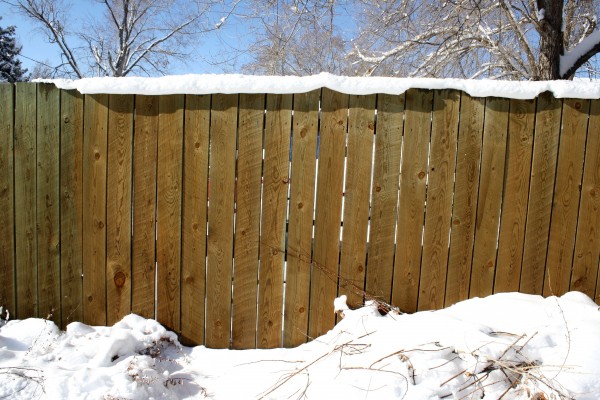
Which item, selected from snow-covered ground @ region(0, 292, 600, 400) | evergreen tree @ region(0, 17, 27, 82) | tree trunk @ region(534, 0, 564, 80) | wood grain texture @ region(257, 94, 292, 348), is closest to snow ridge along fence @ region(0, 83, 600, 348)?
wood grain texture @ region(257, 94, 292, 348)

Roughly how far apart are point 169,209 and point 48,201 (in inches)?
34.3

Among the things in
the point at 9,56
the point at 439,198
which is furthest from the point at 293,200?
the point at 9,56

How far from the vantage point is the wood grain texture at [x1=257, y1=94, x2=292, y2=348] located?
2.54 meters

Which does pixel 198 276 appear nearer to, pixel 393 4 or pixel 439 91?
pixel 439 91

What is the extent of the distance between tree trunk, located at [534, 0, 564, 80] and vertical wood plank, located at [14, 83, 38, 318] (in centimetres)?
476

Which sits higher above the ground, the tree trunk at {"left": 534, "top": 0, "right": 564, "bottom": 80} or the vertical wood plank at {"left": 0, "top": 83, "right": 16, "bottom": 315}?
the tree trunk at {"left": 534, "top": 0, "right": 564, "bottom": 80}

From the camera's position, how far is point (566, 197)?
8.60 ft

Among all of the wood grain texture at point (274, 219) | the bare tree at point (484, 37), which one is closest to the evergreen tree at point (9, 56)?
the bare tree at point (484, 37)

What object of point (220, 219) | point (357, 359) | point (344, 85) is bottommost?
point (357, 359)

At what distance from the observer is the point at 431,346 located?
83.2 inches

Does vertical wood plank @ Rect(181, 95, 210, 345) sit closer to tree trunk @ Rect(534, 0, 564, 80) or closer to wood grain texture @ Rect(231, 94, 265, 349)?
wood grain texture @ Rect(231, 94, 265, 349)

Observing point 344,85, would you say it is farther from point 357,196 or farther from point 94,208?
point 94,208

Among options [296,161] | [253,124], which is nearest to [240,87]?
[253,124]

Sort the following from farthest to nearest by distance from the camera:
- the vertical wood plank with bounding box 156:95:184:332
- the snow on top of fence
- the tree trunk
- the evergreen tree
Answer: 1. the evergreen tree
2. the tree trunk
3. the vertical wood plank with bounding box 156:95:184:332
4. the snow on top of fence
